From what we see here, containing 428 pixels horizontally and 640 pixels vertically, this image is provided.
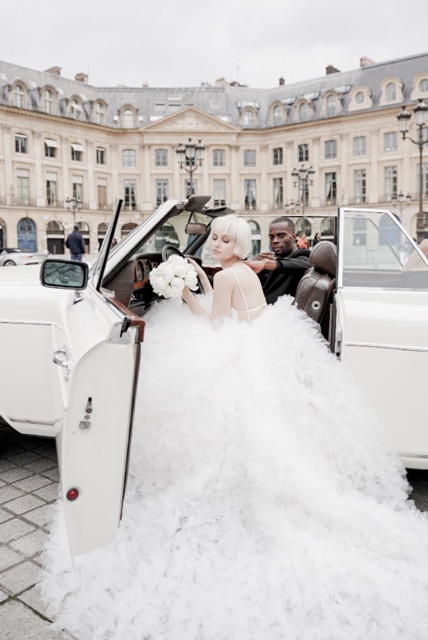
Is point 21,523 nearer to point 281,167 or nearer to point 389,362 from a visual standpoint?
point 389,362

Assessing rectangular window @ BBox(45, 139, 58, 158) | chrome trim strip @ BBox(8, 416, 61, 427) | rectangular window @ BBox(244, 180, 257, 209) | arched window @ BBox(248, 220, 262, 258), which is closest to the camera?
chrome trim strip @ BBox(8, 416, 61, 427)

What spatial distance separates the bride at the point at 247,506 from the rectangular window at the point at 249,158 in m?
60.1

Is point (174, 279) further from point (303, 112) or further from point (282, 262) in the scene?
point (303, 112)

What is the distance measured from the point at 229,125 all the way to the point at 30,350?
2346 inches

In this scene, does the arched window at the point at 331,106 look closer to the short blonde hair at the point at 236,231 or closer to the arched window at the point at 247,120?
the arched window at the point at 247,120

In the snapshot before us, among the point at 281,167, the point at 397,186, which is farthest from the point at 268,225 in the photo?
the point at 281,167

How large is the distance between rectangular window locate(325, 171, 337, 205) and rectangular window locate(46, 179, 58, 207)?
2658cm

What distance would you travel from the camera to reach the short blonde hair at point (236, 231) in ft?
11.0

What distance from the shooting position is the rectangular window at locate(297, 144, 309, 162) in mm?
58000

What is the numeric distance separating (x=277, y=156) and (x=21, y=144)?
25.6m

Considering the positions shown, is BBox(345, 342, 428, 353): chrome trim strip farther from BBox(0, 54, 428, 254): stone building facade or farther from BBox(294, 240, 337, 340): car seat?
BBox(0, 54, 428, 254): stone building facade

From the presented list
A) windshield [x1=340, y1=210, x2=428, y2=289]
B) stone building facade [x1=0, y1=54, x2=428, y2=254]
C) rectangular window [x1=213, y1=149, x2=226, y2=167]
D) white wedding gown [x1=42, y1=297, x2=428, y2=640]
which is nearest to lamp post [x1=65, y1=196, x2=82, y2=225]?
stone building facade [x1=0, y1=54, x2=428, y2=254]

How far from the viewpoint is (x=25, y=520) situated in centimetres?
325

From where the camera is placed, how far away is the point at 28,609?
7.98 ft
